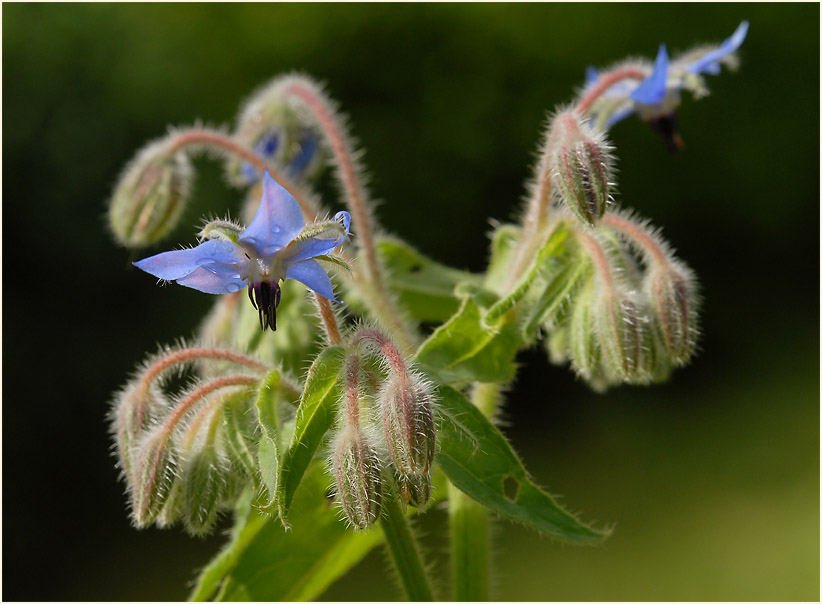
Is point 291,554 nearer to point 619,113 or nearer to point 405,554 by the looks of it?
point 405,554

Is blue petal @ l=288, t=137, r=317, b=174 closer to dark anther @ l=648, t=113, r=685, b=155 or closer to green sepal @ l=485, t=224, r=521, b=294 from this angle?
green sepal @ l=485, t=224, r=521, b=294

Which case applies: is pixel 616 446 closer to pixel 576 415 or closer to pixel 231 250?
pixel 576 415

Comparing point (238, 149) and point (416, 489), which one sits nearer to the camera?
point (416, 489)

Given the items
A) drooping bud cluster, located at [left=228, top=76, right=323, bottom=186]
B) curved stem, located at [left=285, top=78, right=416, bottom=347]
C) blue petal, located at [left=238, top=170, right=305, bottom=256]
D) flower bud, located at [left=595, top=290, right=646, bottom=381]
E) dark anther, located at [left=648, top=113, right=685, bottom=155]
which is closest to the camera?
blue petal, located at [left=238, top=170, right=305, bottom=256]

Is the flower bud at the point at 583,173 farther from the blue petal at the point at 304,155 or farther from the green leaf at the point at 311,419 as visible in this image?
the blue petal at the point at 304,155

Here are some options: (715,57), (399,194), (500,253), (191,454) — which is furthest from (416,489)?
(399,194)

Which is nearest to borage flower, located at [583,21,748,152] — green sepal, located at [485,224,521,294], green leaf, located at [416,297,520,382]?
green sepal, located at [485,224,521,294]

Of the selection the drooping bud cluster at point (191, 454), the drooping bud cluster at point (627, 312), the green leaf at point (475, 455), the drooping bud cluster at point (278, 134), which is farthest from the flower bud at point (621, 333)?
the drooping bud cluster at point (278, 134)
